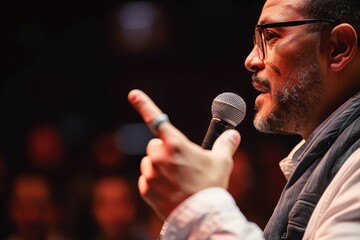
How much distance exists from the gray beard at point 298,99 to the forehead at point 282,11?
13 cm

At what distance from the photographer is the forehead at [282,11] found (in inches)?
60.4

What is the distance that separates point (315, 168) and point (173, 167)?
404 millimetres

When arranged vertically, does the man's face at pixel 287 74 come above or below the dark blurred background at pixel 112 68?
above

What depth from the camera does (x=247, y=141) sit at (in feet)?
13.3

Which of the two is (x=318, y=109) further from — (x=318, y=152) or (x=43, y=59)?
(x=43, y=59)

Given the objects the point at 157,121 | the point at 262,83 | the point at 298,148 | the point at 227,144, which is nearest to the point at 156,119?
the point at 157,121

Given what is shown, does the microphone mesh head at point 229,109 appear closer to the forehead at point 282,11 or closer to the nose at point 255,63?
the nose at point 255,63

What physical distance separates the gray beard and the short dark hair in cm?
12

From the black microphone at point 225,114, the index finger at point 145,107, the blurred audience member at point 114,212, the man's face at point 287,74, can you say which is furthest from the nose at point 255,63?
the blurred audience member at point 114,212

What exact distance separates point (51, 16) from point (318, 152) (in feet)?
11.8

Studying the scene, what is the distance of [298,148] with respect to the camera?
5.40 ft

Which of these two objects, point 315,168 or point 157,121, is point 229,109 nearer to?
point 315,168

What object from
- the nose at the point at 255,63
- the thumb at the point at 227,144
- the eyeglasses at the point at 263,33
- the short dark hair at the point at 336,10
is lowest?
→ the nose at the point at 255,63

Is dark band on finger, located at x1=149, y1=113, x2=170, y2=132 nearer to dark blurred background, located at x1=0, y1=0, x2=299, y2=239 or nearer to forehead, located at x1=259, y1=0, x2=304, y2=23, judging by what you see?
forehead, located at x1=259, y1=0, x2=304, y2=23
